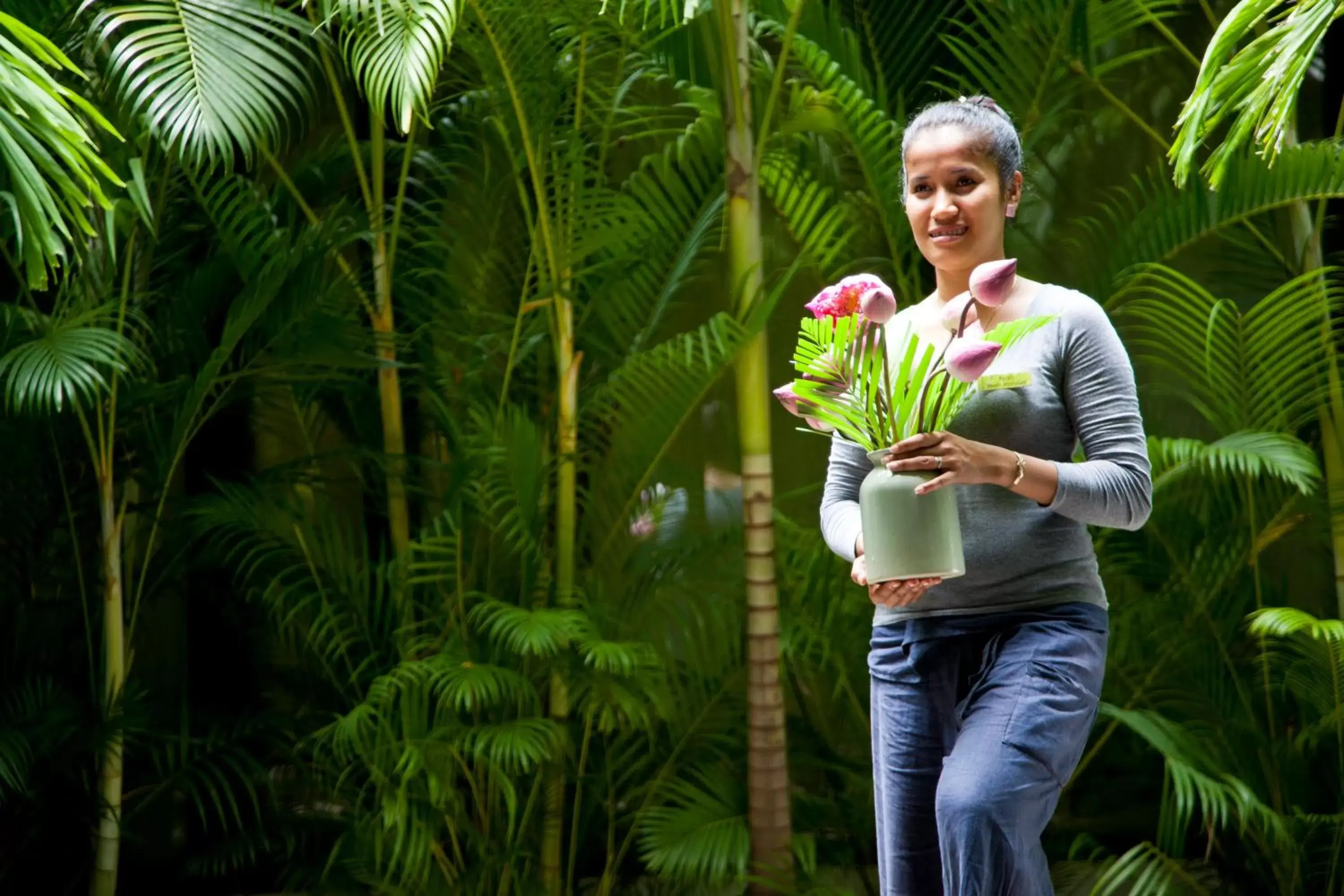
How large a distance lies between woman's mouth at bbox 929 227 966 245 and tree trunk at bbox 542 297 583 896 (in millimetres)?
1611

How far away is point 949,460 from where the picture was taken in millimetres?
1550

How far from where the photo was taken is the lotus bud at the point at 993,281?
1.58m

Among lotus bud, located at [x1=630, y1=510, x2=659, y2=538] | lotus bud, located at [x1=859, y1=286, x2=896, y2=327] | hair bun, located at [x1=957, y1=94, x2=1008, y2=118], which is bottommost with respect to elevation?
→ lotus bud, located at [x1=630, y1=510, x2=659, y2=538]

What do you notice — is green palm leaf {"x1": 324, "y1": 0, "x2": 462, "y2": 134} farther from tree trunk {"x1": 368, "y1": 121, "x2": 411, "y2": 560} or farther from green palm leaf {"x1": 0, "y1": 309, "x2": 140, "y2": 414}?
green palm leaf {"x1": 0, "y1": 309, "x2": 140, "y2": 414}

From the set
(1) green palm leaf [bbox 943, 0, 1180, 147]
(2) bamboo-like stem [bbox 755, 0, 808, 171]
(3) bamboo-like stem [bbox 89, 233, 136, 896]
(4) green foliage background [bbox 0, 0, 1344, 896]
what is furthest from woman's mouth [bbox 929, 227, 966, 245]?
(3) bamboo-like stem [bbox 89, 233, 136, 896]

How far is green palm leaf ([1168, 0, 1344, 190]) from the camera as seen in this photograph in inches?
60.8

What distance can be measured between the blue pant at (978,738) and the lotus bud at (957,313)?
350 millimetres

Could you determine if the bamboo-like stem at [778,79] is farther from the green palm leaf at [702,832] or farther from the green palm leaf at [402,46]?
the green palm leaf at [702,832]

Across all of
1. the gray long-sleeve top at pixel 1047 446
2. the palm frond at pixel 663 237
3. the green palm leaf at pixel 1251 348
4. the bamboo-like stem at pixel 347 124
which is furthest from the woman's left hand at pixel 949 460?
the bamboo-like stem at pixel 347 124

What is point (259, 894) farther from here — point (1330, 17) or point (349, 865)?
point (1330, 17)

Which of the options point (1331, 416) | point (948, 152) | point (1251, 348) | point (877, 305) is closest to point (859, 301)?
point (877, 305)

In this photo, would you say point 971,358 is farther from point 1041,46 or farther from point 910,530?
point 1041,46

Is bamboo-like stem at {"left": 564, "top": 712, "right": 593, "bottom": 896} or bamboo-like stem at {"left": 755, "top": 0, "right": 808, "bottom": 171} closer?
bamboo-like stem at {"left": 755, "top": 0, "right": 808, "bottom": 171}

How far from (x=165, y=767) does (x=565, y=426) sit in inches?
56.9
